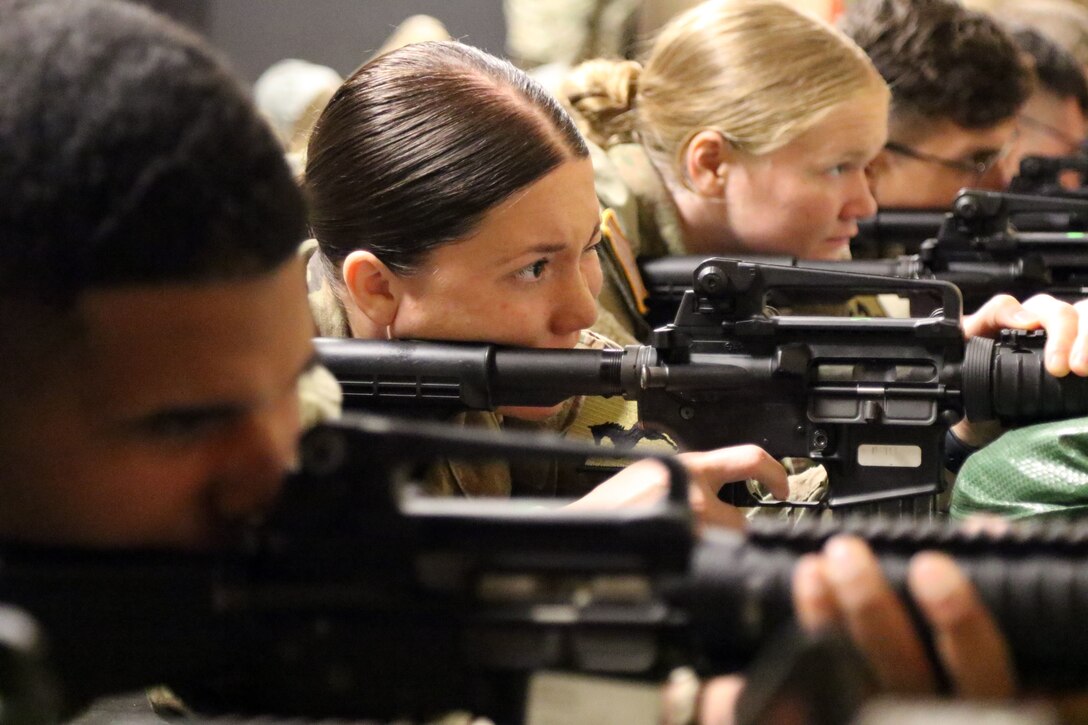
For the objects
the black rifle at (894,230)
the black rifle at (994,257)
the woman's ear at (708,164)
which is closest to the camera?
the woman's ear at (708,164)

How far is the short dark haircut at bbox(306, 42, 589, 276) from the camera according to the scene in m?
1.52

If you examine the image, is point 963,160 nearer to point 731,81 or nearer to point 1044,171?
point 1044,171

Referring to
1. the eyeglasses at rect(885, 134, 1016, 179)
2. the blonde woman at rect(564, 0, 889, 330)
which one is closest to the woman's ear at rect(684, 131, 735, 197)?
the blonde woman at rect(564, 0, 889, 330)

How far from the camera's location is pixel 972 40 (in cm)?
275

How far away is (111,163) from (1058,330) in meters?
1.22

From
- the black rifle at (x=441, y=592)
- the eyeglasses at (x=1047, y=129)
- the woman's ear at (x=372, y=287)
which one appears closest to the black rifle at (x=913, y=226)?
the eyeglasses at (x=1047, y=129)

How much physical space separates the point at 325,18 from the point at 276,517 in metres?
2.79

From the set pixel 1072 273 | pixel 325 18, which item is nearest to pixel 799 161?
pixel 1072 273

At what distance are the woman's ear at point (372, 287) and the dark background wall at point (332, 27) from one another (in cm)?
175

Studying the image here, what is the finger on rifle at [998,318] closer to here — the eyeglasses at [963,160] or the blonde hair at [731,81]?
the blonde hair at [731,81]

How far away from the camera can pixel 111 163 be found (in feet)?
2.14

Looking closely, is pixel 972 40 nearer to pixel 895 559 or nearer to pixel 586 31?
pixel 586 31

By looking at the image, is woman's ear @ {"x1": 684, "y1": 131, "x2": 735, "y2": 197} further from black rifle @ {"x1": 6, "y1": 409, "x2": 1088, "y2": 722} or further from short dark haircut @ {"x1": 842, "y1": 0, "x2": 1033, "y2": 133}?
black rifle @ {"x1": 6, "y1": 409, "x2": 1088, "y2": 722}

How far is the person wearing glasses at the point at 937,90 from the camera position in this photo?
108 inches
